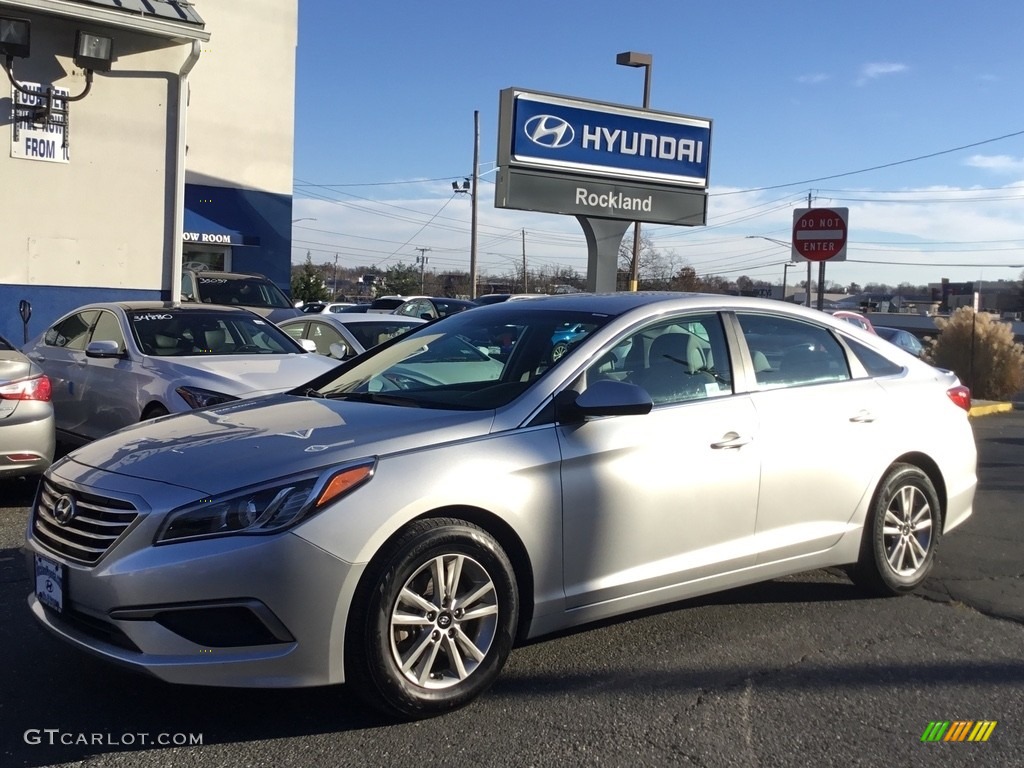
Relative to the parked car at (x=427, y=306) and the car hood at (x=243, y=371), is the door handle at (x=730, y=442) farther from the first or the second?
the parked car at (x=427, y=306)

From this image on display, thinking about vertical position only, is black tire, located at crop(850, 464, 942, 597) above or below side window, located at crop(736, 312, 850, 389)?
below

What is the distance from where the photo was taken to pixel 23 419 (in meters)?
7.07

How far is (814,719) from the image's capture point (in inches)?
159

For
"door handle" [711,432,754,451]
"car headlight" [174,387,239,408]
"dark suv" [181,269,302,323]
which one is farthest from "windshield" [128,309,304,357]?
"dark suv" [181,269,302,323]

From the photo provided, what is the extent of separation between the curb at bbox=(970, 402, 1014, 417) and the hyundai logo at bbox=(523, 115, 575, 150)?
8057 mm

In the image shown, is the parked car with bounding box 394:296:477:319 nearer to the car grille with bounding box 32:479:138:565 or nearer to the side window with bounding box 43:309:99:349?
the side window with bounding box 43:309:99:349

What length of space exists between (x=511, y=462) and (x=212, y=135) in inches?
952

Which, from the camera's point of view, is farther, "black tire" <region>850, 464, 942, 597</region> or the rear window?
the rear window

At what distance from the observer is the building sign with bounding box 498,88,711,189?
1369 centimetres

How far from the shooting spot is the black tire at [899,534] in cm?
550

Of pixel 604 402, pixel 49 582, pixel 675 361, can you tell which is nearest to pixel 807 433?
pixel 675 361

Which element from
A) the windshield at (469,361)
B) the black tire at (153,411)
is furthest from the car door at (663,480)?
the black tire at (153,411)

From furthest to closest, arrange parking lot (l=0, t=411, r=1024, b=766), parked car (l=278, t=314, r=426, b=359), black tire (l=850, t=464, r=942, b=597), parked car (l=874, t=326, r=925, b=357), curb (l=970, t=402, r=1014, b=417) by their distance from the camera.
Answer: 1. parked car (l=874, t=326, r=925, b=357)
2. curb (l=970, t=402, r=1014, b=417)
3. parked car (l=278, t=314, r=426, b=359)
4. black tire (l=850, t=464, r=942, b=597)
5. parking lot (l=0, t=411, r=1024, b=766)

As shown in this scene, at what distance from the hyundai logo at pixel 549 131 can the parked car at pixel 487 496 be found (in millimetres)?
8662
